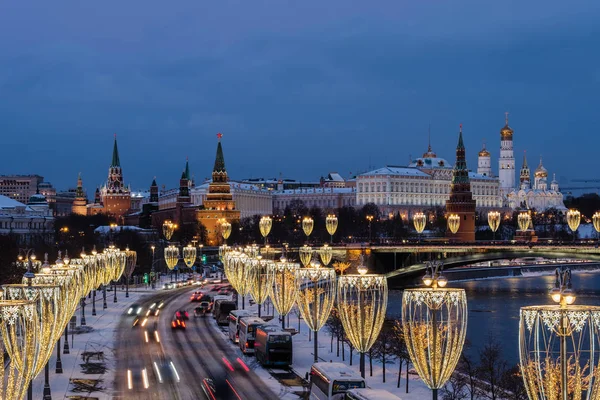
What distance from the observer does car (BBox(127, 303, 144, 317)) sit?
63.7m

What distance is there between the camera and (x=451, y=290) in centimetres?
2709

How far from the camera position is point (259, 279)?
5756 centimetres

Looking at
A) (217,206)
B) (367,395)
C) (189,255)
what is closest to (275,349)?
(367,395)

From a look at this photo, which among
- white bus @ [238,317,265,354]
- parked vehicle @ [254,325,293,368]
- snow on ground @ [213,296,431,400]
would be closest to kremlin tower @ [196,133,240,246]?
snow on ground @ [213,296,431,400]

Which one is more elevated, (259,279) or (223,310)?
(259,279)

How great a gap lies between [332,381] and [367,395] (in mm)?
2644

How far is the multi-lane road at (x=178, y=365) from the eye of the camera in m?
35.0

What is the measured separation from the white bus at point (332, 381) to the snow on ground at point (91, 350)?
787 centimetres

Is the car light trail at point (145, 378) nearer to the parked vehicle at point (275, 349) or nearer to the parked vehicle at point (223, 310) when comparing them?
the parked vehicle at point (275, 349)

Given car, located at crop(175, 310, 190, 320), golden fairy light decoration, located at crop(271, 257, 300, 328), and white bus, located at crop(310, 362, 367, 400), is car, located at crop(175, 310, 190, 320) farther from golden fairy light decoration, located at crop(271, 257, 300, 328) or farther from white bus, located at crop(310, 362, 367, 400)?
white bus, located at crop(310, 362, 367, 400)

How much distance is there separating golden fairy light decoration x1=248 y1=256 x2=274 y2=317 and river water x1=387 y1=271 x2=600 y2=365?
903 cm

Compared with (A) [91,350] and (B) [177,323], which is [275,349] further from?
(B) [177,323]

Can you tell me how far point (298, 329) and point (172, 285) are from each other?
37.1 m

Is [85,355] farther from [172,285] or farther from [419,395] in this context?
[172,285]
